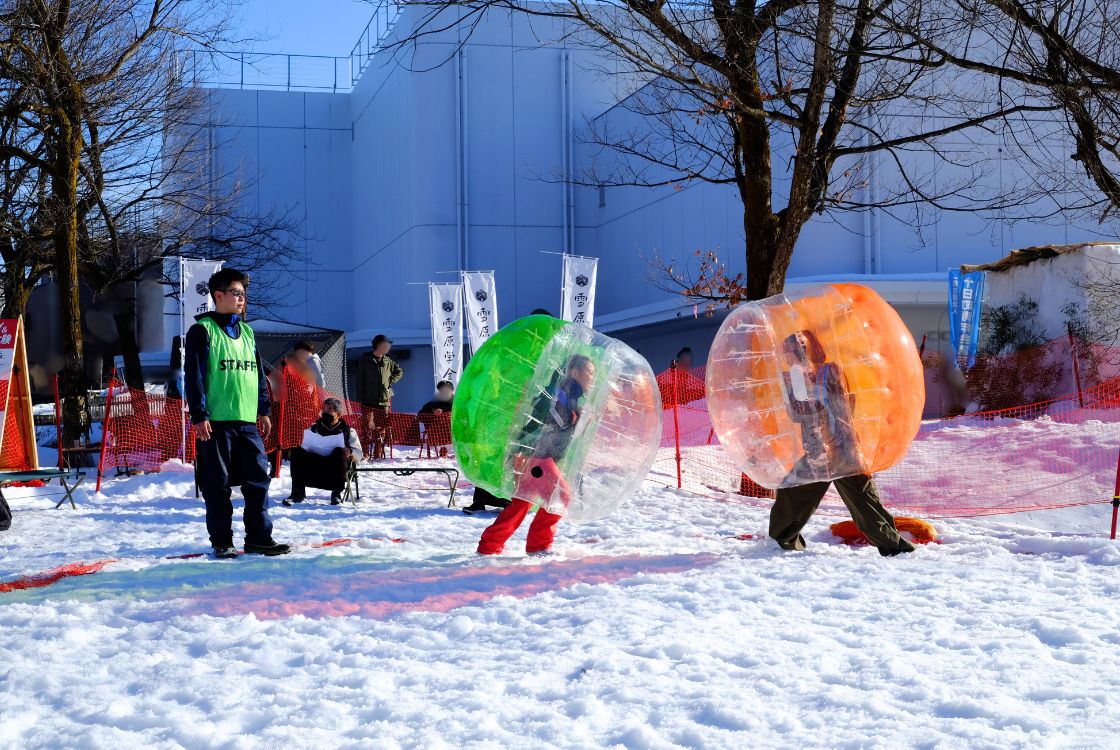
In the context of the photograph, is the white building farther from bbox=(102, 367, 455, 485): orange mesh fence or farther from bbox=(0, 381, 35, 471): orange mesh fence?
bbox=(0, 381, 35, 471): orange mesh fence

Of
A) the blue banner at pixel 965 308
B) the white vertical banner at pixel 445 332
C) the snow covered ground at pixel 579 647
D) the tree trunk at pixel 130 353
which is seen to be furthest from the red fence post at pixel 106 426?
the blue banner at pixel 965 308

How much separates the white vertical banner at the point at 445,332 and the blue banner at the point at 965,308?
32.2ft

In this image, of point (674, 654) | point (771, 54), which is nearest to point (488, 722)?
point (674, 654)

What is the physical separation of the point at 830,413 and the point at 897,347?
1.83 feet

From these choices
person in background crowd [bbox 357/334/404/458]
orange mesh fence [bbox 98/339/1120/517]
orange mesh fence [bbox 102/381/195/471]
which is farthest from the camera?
person in background crowd [bbox 357/334/404/458]

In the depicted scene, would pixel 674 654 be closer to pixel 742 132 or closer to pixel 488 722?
pixel 488 722

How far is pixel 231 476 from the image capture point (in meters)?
7.36

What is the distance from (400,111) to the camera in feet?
109

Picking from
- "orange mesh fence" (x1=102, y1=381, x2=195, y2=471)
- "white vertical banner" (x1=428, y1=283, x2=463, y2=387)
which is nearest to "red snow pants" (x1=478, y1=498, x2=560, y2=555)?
"orange mesh fence" (x1=102, y1=381, x2=195, y2=471)

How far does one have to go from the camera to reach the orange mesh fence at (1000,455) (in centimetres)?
1116

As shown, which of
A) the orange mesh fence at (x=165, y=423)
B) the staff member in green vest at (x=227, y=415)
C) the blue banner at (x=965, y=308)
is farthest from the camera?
the blue banner at (x=965, y=308)

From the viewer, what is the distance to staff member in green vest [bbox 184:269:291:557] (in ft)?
23.5

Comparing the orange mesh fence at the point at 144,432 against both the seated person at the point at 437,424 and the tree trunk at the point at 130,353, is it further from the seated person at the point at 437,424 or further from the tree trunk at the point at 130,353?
the tree trunk at the point at 130,353

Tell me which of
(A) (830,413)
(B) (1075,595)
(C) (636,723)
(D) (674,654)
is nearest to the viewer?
(C) (636,723)
